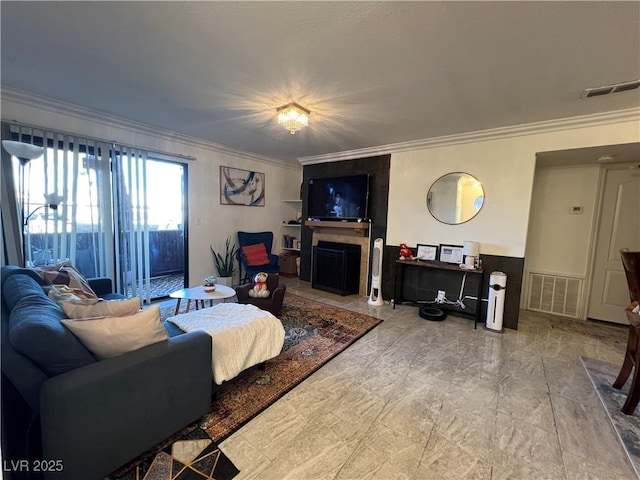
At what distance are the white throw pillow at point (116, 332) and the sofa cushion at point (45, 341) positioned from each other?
0.04m

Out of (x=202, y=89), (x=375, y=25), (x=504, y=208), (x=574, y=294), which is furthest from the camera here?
(x=574, y=294)

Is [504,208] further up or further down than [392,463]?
further up

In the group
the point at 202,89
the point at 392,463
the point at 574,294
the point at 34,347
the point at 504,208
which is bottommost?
the point at 392,463

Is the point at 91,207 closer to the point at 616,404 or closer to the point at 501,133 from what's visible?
the point at 501,133

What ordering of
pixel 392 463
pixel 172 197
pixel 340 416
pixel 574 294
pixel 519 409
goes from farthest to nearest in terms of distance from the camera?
1. pixel 172 197
2. pixel 574 294
3. pixel 519 409
4. pixel 340 416
5. pixel 392 463

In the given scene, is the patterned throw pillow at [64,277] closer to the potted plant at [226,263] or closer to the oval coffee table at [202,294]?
the oval coffee table at [202,294]

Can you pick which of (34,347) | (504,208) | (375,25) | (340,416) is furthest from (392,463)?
(504,208)

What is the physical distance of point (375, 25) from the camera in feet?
5.50

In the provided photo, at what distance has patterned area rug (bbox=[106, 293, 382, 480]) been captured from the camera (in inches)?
58.1

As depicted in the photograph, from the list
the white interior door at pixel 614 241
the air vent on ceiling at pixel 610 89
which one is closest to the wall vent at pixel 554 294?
the white interior door at pixel 614 241

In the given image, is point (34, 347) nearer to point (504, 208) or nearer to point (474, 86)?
point (474, 86)

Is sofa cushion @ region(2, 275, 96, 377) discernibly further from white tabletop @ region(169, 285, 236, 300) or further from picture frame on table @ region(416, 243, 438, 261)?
picture frame on table @ region(416, 243, 438, 261)

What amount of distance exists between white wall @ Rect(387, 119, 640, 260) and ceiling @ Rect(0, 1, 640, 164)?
0.32 metres

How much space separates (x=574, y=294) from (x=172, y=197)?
19.6ft
